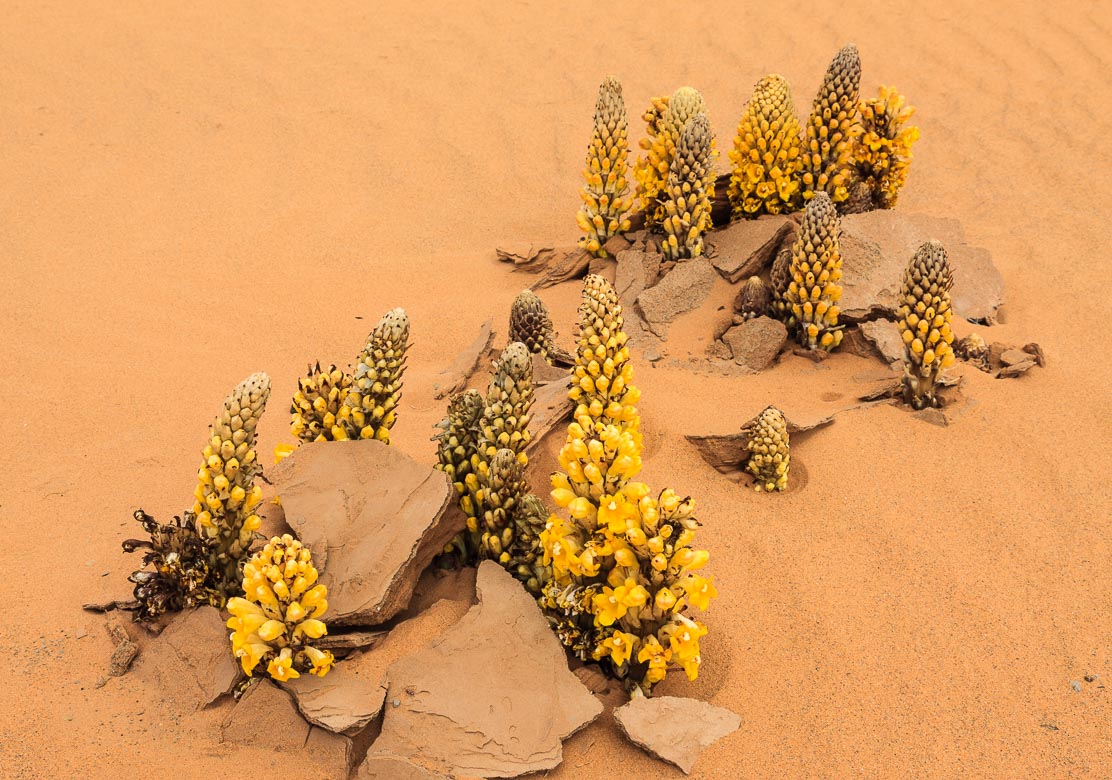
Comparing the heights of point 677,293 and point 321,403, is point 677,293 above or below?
above

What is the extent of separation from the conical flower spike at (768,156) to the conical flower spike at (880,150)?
400mm

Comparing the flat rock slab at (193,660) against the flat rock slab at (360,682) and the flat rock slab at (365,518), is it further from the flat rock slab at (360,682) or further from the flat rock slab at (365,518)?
the flat rock slab at (365,518)

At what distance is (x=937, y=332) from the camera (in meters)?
4.95

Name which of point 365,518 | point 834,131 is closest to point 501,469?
point 365,518

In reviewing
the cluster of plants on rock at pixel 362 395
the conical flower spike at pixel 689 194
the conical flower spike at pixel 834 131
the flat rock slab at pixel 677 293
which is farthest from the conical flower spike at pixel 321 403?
the conical flower spike at pixel 834 131

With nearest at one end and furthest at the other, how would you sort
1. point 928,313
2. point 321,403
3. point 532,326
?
point 321,403 → point 928,313 → point 532,326

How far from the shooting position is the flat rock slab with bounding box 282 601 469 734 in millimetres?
3254

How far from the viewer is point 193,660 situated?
3.50 meters

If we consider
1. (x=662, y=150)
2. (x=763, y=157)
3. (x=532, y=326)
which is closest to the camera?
(x=532, y=326)

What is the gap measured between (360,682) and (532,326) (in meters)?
2.32

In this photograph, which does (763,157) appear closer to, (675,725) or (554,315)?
(554,315)

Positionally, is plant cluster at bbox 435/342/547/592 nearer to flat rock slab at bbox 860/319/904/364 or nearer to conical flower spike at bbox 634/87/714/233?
flat rock slab at bbox 860/319/904/364

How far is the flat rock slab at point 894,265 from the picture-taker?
5.84 m

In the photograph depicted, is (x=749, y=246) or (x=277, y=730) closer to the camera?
(x=277, y=730)
